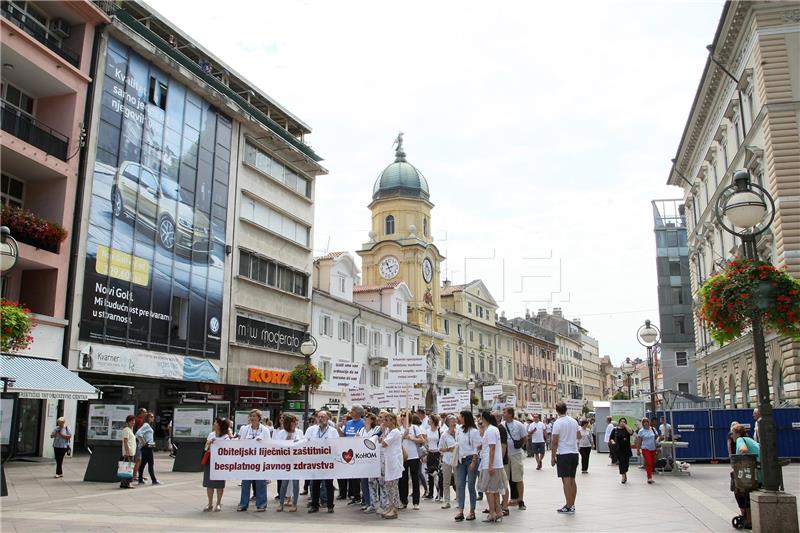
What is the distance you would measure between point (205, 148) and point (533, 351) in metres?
69.6

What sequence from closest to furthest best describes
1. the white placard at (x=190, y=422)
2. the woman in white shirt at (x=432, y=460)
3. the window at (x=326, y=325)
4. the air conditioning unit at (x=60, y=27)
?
the woman in white shirt at (x=432, y=460) → the white placard at (x=190, y=422) → the air conditioning unit at (x=60, y=27) → the window at (x=326, y=325)

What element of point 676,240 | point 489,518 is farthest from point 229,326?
point 676,240

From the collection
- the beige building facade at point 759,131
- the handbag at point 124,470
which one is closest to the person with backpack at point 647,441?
the beige building facade at point 759,131

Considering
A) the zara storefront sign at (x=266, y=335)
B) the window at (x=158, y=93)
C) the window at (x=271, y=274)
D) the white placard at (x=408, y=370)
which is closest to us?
the white placard at (x=408, y=370)

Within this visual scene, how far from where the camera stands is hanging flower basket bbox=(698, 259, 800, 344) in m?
10.9

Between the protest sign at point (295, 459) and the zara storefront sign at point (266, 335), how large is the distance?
23.9 meters

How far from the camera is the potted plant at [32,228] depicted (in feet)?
→ 77.8

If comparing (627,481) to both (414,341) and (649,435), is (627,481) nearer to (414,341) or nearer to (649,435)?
(649,435)

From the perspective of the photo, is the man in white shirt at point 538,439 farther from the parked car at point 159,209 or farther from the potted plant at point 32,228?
the potted plant at point 32,228

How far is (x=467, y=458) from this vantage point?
43.7ft

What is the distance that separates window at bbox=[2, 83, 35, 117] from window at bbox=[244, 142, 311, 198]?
538 inches

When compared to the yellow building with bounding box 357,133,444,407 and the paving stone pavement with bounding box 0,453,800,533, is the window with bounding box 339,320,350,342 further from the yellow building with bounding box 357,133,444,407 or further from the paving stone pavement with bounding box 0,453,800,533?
the paving stone pavement with bounding box 0,453,800,533

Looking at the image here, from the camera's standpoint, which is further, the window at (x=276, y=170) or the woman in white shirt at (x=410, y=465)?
the window at (x=276, y=170)

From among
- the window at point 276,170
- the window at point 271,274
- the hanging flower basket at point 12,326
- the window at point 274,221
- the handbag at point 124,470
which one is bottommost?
the handbag at point 124,470
